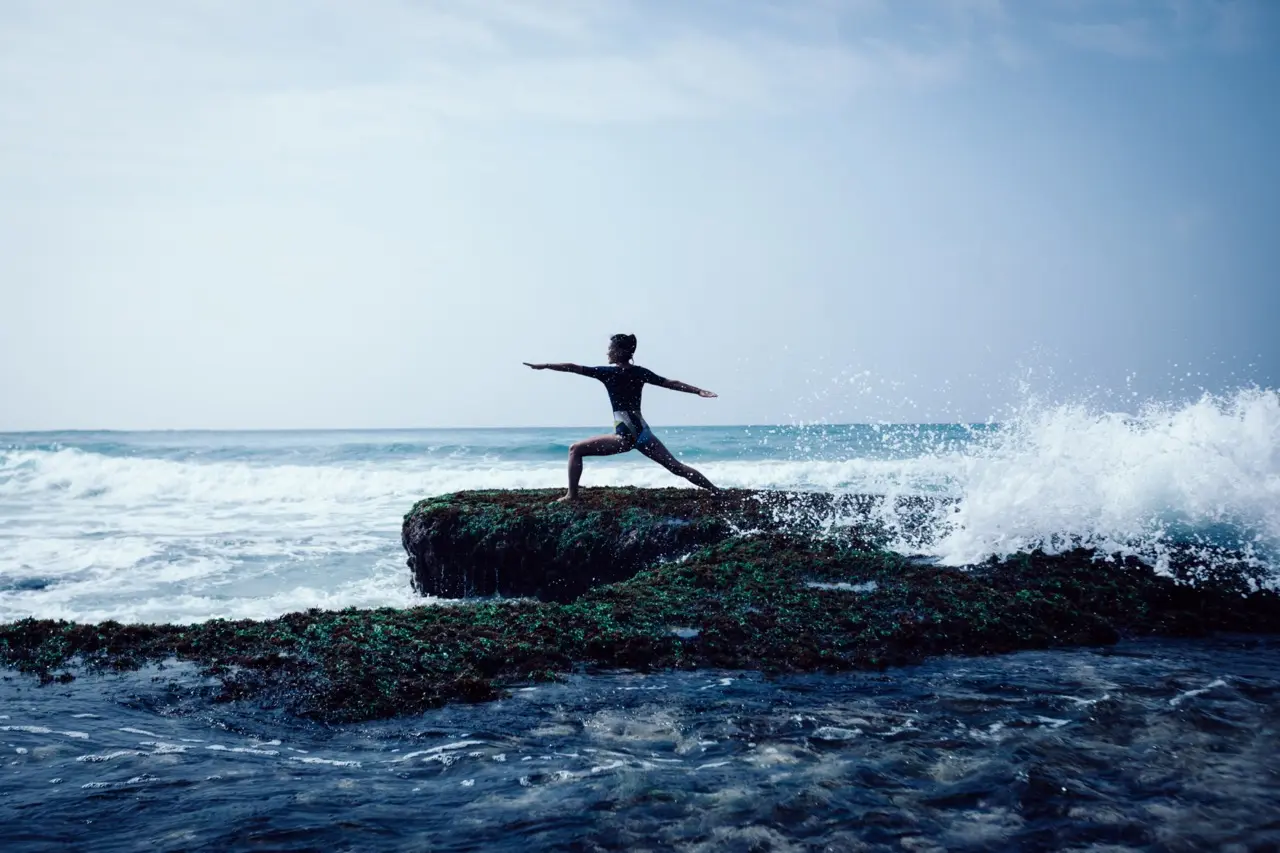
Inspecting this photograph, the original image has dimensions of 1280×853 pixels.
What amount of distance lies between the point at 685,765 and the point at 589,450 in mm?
6733

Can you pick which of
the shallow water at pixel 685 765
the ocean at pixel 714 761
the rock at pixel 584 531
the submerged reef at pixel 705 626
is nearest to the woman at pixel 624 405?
the rock at pixel 584 531

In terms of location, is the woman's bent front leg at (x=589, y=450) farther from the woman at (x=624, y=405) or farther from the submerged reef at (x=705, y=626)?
the submerged reef at (x=705, y=626)

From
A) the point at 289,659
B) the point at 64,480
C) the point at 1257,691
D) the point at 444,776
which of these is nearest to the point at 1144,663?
the point at 1257,691

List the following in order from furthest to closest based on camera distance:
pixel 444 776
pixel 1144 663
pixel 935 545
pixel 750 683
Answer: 1. pixel 935 545
2. pixel 1144 663
3. pixel 750 683
4. pixel 444 776

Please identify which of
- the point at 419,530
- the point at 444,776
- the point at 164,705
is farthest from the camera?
the point at 419,530

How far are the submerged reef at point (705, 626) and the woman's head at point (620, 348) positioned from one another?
270 cm

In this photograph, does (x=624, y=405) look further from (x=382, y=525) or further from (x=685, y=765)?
(x=382, y=525)

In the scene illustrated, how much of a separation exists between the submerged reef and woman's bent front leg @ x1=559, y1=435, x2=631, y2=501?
192 centimetres

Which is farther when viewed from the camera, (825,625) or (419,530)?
(419,530)

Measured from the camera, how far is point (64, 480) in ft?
111

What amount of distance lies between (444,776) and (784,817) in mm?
1636

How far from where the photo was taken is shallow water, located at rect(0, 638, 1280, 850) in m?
3.58

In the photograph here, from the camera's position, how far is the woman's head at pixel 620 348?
422 inches

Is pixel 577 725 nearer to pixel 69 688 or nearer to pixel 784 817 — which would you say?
pixel 784 817
